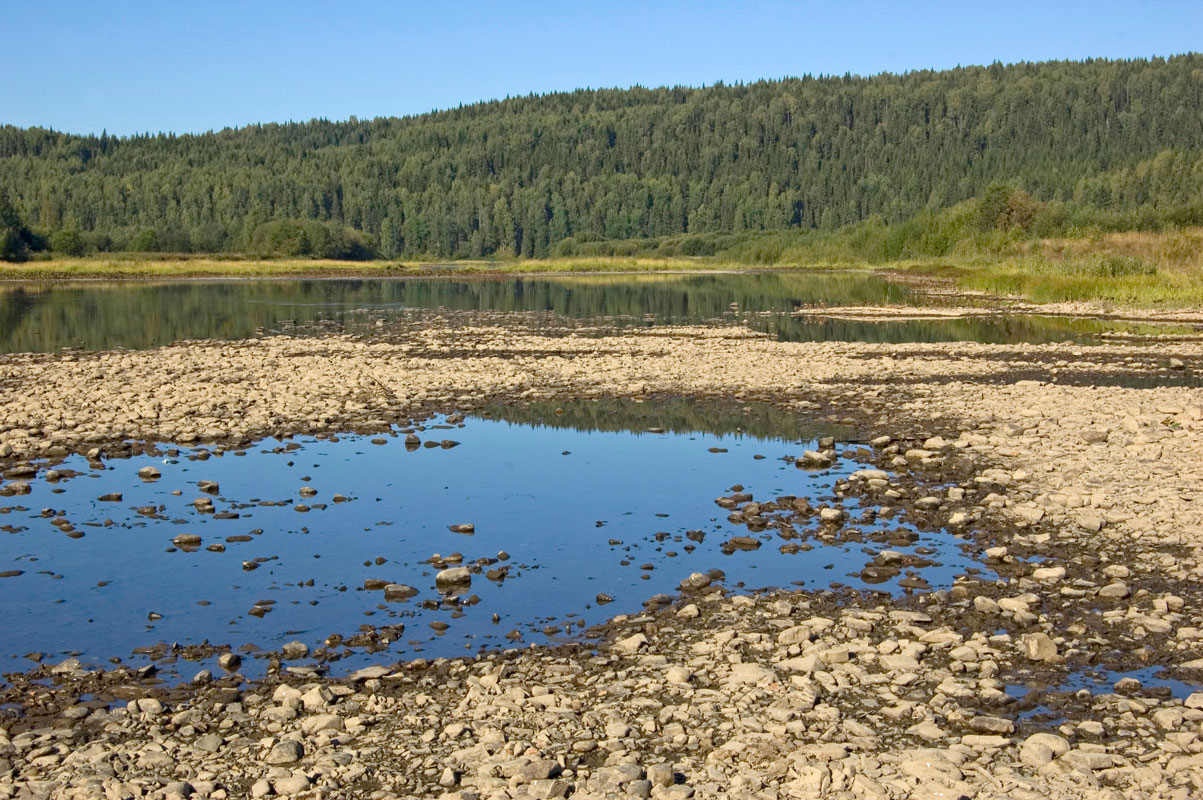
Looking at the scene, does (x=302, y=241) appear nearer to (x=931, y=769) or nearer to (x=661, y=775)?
(x=661, y=775)

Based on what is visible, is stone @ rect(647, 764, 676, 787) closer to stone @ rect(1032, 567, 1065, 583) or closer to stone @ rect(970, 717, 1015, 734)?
stone @ rect(970, 717, 1015, 734)

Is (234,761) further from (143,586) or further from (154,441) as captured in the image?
(154,441)

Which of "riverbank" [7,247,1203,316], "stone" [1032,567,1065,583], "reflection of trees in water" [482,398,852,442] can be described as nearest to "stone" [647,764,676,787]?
"stone" [1032,567,1065,583]

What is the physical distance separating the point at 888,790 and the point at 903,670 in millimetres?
2070

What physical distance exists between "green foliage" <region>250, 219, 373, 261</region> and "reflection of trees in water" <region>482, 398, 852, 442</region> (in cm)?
12952

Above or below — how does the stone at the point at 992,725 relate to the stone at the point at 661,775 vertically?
above

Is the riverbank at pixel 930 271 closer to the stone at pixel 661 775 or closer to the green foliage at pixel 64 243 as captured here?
the green foliage at pixel 64 243

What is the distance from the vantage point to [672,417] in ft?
71.4

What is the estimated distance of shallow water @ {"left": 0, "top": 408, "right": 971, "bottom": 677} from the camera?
10.5 metres

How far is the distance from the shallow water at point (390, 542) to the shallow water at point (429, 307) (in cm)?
1972

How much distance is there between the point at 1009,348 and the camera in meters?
31.9

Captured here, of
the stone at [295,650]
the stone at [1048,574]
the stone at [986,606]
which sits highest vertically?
the stone at [1048,574]

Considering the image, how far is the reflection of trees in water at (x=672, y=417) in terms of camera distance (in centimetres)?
2009

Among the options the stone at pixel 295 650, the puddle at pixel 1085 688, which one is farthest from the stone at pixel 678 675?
the stone at pixel 295 650
